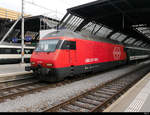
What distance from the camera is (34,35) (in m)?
38.1

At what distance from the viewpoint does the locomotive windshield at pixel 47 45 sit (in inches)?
326

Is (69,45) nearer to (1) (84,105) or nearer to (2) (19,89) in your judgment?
(2) (19,89)

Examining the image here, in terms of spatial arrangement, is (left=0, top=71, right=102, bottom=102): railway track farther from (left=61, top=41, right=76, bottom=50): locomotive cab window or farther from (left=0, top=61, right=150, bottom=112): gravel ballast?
(left=61, top=41, right=76, bottom=50): locomotive cab window

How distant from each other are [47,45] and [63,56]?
4.69 ft

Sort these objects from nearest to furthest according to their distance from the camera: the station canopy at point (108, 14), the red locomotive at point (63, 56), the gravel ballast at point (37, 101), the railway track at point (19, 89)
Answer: the gravel ballast at point (37, 101)
the railway track at point (19, 89)
the red locomotive at point (63, 56)
the station canopy at point (108, 14)

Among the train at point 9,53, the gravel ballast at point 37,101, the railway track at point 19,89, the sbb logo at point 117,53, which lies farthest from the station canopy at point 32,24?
the gravel ballast at point 37,101

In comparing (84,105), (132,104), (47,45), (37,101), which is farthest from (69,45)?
(132,104)

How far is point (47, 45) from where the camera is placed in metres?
8.69

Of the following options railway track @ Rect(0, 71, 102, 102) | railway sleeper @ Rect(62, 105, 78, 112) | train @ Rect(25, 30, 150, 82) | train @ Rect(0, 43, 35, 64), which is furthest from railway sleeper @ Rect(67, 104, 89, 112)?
train @ Rect(0, 43, 35, 64)

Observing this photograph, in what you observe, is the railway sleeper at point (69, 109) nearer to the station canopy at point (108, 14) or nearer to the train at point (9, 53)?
the station canopy at point (108, 14)

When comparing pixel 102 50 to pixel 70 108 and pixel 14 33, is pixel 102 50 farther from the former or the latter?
pixel 14 33

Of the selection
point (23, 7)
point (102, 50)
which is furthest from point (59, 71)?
point (23, 7)

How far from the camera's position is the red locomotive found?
25.8 feet

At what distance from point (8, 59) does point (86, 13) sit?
1189cm
